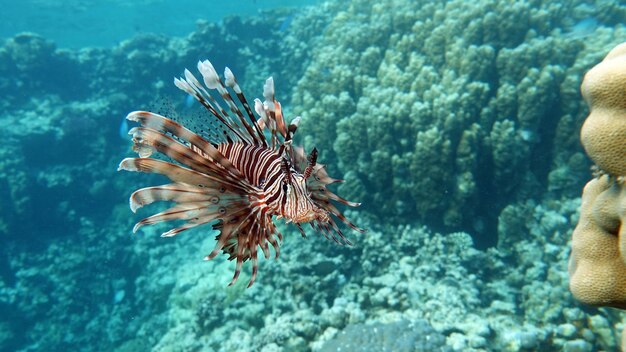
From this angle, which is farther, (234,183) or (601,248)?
(601,248)

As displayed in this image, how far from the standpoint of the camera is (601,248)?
2158 millimetres

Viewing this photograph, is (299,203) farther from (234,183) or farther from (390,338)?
(390,338)

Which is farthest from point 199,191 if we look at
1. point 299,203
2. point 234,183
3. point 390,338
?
point 390,338

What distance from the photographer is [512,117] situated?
549 centimetres

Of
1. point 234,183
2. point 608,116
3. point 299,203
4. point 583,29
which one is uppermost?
point 234,183

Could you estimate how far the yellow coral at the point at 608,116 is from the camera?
6.07 feet

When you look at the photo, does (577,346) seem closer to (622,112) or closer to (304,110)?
(622,112)

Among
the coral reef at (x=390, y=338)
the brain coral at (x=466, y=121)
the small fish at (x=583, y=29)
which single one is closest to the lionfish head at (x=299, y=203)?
the coral reef at (x=390, y=338)

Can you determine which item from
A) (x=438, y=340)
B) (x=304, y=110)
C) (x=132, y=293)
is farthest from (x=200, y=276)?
(x=438, y=340)

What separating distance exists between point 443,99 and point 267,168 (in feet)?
13.9

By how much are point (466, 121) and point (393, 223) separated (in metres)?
1.86

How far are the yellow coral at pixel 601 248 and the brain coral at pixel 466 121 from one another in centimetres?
294

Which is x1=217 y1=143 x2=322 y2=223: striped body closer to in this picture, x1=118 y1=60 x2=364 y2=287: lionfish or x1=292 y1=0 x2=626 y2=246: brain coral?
x1=118 y1=60 x2=364 y2=287: lionfish

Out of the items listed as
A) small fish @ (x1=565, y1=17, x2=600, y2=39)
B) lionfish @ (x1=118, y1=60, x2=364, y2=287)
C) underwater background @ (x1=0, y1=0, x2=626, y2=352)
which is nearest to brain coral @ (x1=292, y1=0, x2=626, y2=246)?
underwater background @ (x1=0, y1=0, x2=626, y2=352)
